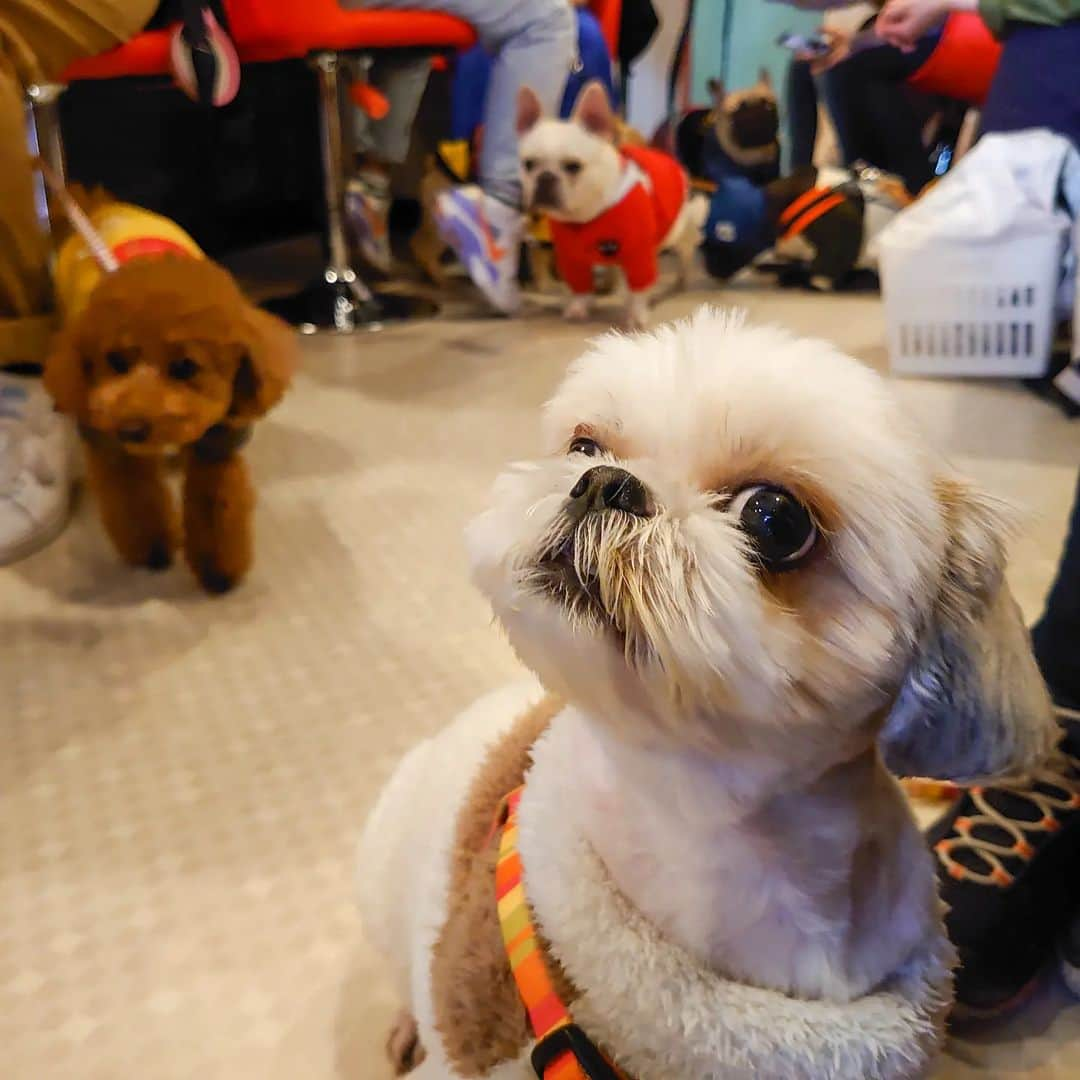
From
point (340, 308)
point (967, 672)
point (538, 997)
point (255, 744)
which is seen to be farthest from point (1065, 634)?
point (340, 308)

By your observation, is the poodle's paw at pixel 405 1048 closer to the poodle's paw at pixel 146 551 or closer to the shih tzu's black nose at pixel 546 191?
the poodle's paw at pixel 146 551

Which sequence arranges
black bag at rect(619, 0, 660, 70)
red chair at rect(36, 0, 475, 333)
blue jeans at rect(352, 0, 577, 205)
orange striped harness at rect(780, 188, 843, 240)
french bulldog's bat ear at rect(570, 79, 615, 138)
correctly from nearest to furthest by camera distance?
red chair at rect(36, 0, 475, 333), blue jeans at rect(352, 0, 577, 205), french bulldog's bat ear at rect(570, 79, 615, 138), orange striped harness at rect(780, 188, 843, 240), black bag at rect(619, 0, 660, 70)

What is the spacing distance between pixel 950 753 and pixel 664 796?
Result: 5.3 inches

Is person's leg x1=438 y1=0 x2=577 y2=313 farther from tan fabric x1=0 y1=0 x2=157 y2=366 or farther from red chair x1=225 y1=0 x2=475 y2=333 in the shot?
tan fabric x1=0 y1=0 x2=157 y2=366

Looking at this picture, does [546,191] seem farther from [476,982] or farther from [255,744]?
[476,982]

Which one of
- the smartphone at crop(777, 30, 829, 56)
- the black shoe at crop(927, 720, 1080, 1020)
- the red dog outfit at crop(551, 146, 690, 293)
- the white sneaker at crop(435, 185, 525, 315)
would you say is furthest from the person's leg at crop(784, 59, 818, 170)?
the black shoe at crop(927, 720, 1080, 1020)

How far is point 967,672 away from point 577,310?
2.15m

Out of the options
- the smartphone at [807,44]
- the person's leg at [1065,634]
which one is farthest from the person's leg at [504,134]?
the person's leg at [1065,634]

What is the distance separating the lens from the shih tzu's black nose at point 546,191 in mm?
2430

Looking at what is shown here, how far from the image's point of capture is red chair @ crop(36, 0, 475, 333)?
156 centimetres

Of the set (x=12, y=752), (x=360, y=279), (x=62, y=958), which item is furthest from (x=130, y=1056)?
(x=360, y=279)

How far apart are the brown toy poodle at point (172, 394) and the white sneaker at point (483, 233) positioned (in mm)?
1147

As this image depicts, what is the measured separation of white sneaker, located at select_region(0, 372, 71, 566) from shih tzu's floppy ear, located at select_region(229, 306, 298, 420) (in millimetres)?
329

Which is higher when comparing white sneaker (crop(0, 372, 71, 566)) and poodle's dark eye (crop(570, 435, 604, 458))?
poodle's dark eye (crop(570, 435, 604, 458))
